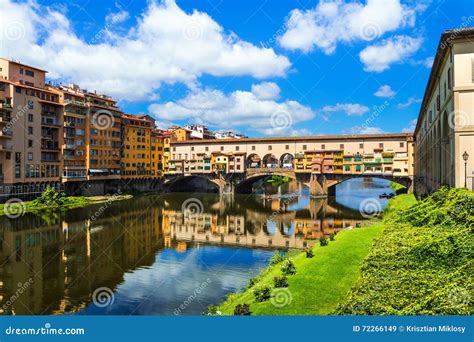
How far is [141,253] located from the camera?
3033 cm

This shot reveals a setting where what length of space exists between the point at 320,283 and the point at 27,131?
51.0m

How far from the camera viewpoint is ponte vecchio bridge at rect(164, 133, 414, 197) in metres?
69.4

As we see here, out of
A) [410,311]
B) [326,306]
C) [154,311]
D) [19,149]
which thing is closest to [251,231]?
[154,311]

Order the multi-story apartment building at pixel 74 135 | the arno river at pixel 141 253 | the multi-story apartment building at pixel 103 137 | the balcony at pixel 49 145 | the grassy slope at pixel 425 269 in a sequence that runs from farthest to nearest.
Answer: the multi-story apartment building at pixel 103 137, the multi-story apartment building at pixel 74 135, the balcony at pixel 49 145, the arno river at pixel 141 253, the grassy slope at pixel 425 269

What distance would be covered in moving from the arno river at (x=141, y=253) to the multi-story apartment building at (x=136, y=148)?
68.9ft

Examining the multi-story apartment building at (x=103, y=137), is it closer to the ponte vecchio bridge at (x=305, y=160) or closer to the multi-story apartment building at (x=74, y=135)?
the multi-story apartment building at (x=74, y=135)

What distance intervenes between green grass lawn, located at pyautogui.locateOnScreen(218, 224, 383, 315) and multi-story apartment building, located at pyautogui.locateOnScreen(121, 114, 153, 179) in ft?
194

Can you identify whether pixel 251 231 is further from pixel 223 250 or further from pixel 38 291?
pixel 38 291

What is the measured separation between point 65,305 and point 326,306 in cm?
1290

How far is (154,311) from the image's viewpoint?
1872 centimetres

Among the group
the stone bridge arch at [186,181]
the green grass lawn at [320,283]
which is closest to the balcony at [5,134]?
the stone bridge arch at [186,181]

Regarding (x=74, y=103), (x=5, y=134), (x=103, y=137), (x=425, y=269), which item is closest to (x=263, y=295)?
(x=425, y=269)

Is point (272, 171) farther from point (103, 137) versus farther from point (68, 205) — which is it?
point (68, 205)

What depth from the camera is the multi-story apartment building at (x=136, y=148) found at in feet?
251
